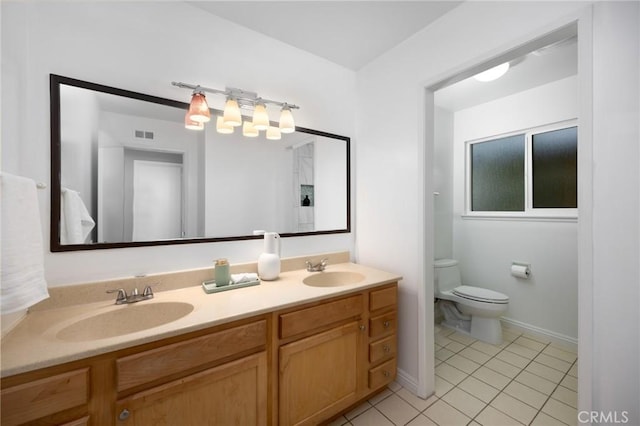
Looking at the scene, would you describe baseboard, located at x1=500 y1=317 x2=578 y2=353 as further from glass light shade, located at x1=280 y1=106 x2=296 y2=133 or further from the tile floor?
glass light shade, located at x1=280 y1=106 x2=296 y2=133

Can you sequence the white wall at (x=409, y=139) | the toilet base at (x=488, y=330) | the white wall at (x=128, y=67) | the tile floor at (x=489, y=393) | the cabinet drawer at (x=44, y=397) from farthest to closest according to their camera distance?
the toilet base at (x=488, y=330) < the tile floor at (x=489, y=393) < the white wall at (x=409, y=139) < the white wall at (x=128, y=67) < the cabinet drawer at (x=44, y=397)

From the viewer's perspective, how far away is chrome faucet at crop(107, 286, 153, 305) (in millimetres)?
1213

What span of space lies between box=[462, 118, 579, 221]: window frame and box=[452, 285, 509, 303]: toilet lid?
2.73ft

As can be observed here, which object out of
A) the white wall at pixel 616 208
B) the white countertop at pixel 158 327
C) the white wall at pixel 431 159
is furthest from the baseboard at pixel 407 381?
the white wall at pixel 616 208

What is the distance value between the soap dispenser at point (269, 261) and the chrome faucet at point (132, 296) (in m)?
0.58

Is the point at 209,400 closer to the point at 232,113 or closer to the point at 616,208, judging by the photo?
the point at 232,113

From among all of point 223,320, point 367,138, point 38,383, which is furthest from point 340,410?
point 367,138

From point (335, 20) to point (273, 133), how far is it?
2.69ft

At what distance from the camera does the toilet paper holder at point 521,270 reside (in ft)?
8.12

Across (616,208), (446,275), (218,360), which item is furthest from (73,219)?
(446,275)

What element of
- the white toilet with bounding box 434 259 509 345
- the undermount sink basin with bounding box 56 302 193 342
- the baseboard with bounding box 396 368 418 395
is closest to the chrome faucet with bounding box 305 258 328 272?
the undermount sink basin with bounding box 56 302 193 342

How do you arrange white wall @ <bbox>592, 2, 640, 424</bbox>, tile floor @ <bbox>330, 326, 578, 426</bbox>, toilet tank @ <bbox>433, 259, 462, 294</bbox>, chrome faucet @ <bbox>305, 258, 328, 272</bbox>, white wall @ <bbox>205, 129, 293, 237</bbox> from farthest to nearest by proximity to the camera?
toilet tank @ <bbox>433, 259, 462, 294</bbox> < chrome faucet @ <bbox>305, 258, 328, 272</bbox> < white wall @ <bbox>205, 129, 293, 237</bbox> < tile floor @ <bbox>330, 326, 578, 426</bbox> < white wall @ <bbox>592, 2, 640, 424</bbox>

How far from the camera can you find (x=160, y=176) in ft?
4.77

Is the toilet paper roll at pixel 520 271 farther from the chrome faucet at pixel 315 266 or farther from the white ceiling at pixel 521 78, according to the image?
the chrome faucet at pixel 315 266
